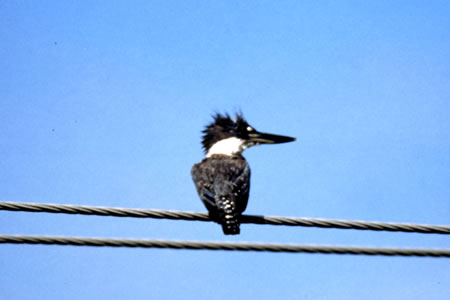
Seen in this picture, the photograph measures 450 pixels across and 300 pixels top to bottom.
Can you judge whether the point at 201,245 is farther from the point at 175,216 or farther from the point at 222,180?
the point at 222,180

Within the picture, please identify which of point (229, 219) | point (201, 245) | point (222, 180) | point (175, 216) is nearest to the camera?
point (201, 245)

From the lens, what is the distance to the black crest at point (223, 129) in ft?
24.0

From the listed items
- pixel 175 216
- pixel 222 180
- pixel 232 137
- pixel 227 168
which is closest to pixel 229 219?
pixel 222 180

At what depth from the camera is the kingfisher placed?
18.1 feet

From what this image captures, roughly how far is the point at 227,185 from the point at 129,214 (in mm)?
1794

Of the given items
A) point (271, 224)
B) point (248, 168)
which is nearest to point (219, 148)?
point (248, 168)

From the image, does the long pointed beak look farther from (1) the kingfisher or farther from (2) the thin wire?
(2) the thin wire

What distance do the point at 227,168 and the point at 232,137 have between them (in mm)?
1172

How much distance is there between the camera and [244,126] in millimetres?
7375

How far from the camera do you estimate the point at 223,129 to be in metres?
7.43

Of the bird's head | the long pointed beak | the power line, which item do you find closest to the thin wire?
the power line

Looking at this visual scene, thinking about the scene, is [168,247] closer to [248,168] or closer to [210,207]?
[210,207]

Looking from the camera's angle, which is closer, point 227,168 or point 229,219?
point 229,219

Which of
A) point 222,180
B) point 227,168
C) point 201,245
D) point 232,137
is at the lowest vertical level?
point 201,245
